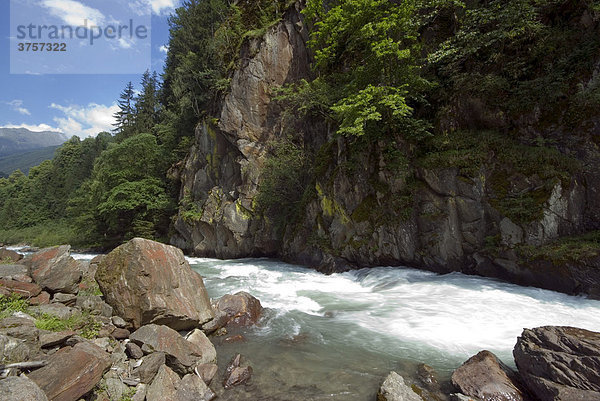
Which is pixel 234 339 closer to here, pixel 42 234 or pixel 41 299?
pixel 41 299

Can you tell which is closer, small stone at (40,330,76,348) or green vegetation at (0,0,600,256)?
small stone at (40,330,76,348)

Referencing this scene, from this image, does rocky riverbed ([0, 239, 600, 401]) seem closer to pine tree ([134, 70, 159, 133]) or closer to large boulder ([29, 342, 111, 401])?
large boulder ([29, 342, 111, 401])

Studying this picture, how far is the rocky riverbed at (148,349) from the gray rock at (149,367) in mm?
17

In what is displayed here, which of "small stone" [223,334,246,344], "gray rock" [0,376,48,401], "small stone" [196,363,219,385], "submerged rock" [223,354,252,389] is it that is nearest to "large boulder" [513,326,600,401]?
"submerged rock" [223,354,252,389]

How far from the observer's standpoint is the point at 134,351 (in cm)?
526

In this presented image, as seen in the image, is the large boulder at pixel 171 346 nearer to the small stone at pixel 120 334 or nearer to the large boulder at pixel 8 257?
the small stone at pixel 120 334

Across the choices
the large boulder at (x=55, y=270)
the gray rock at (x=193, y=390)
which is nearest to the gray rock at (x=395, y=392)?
Result: the gray rock at (x=193, y=390)

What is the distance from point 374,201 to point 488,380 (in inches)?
382

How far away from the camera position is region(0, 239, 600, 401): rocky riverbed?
4215 millimetres

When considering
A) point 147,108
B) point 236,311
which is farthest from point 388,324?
point 147,108

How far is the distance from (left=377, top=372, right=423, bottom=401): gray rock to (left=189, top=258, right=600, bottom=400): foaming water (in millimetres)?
342

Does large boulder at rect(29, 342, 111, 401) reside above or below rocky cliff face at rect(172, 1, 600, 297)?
below

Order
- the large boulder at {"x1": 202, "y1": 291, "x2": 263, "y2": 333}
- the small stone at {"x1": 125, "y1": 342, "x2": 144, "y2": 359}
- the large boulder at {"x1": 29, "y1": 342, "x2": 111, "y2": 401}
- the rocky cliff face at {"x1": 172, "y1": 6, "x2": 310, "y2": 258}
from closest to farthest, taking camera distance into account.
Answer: the large boulder at {"x1": 29, "y1": 342, "x2": 111, "y2": 401}, the small stone at {"x1": 125, "y1": 342, "x2": 144, "y2": 359}, the large boulder at {"x1": 202, "y1": 291, "x2": 263, "y2": 333}, the rocky cliff face at {"x1": 172, "y1": 6, "x2": 310, "y2": 258}

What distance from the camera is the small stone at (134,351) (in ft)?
17.1
